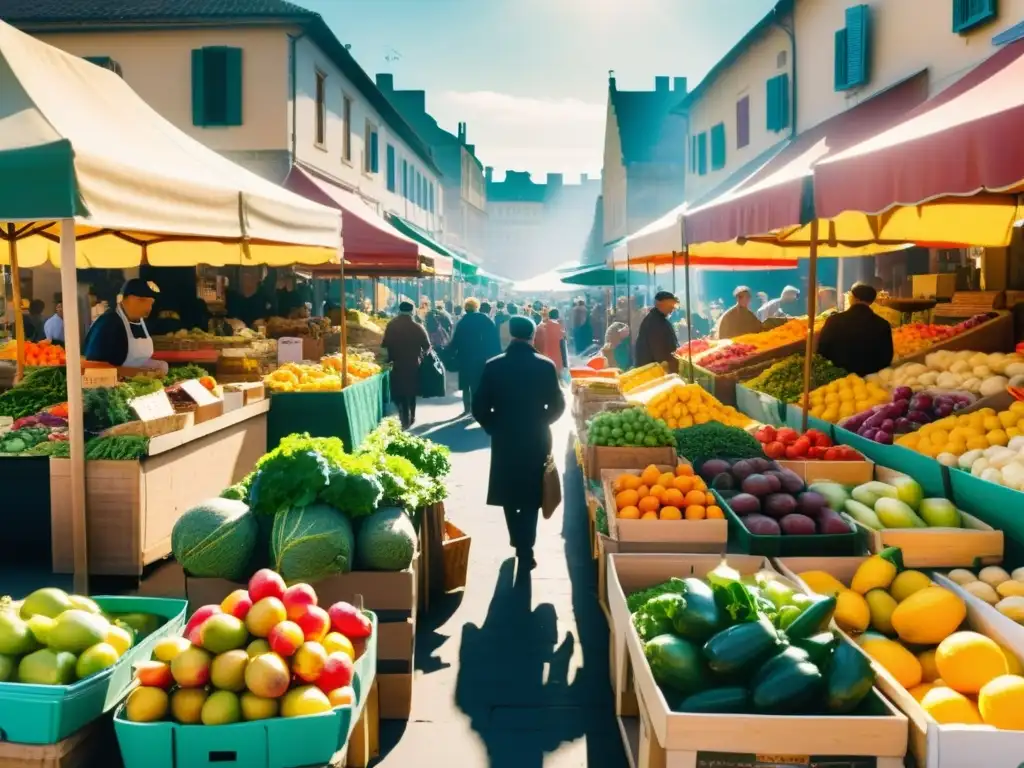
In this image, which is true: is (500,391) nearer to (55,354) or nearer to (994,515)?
(994,515)

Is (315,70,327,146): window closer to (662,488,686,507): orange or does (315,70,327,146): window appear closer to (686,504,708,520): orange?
(662,488,686,507): orange

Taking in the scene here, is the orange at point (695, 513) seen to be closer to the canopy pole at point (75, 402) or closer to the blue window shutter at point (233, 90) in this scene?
the canopy pole at point (75, 402)

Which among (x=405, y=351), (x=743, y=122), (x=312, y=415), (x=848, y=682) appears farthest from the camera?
(x=743, y=122)

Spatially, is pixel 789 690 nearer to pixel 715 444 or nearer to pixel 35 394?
pixel 715 444

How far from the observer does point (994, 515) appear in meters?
4.69

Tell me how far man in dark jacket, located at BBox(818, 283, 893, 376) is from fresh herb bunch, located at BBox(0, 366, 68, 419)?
6.85 meters

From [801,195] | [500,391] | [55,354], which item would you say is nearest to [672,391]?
[500,391]

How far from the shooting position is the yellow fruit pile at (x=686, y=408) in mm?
7680

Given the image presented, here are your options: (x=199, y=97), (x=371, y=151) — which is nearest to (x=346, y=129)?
(x=371, y=151)

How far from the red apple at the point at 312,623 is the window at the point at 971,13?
37.3 ft

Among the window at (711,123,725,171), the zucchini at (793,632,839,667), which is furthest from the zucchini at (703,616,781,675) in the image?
the window at (711,123,725,171)

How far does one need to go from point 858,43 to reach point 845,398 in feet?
32.7

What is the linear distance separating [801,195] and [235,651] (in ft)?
12.7

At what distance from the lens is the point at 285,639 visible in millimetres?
3193
